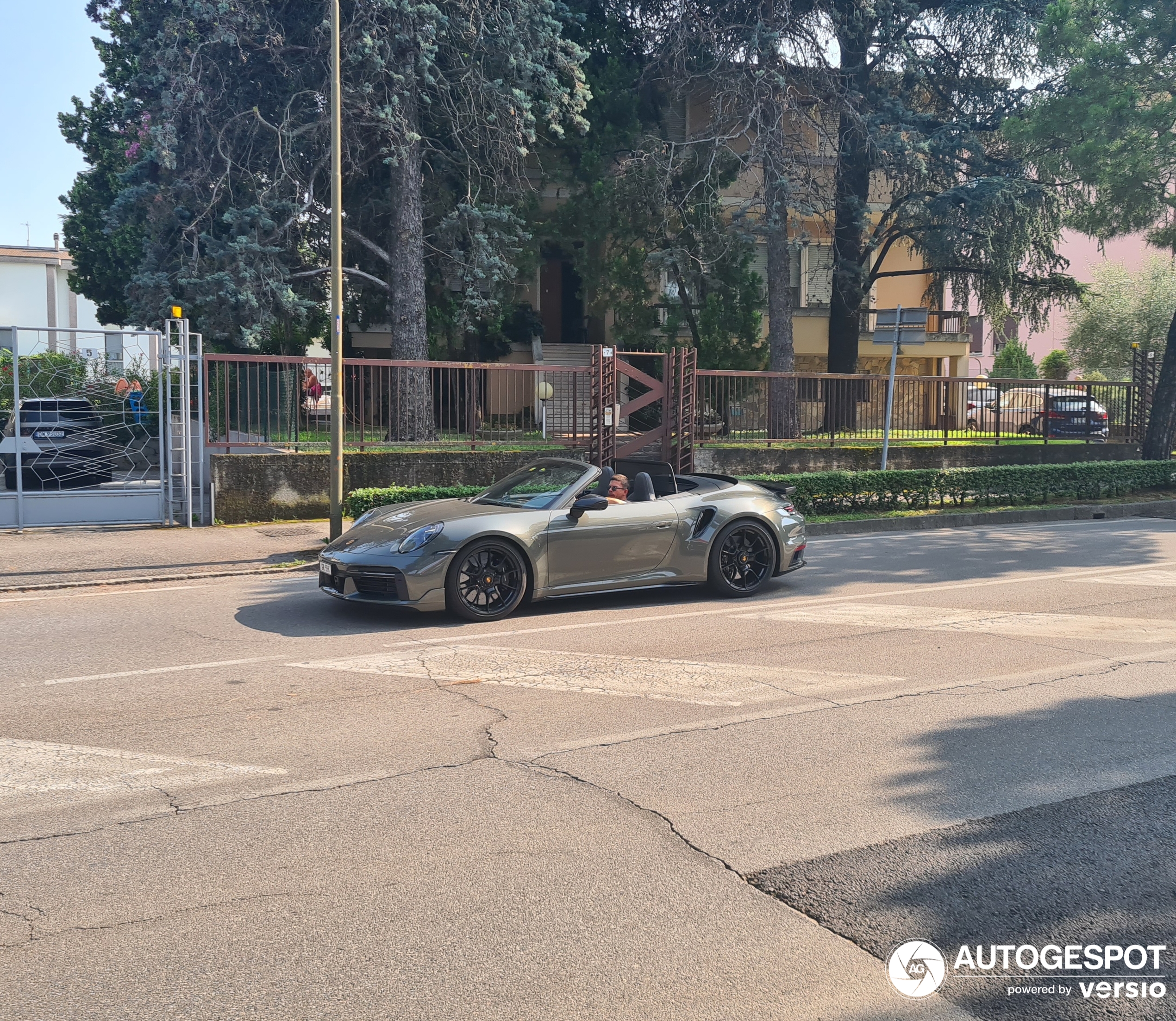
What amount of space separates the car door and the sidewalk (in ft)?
14.4

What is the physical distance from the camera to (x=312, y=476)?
15.6 meters

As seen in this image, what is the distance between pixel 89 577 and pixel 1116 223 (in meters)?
22.6

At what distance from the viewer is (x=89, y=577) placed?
10.9 metres

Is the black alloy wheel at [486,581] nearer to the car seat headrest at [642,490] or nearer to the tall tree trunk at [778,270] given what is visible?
the car seat headrest at [642,490]

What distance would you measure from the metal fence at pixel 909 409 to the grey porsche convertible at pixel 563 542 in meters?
9.09

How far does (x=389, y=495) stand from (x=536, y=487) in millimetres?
5109

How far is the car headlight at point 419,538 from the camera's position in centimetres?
834

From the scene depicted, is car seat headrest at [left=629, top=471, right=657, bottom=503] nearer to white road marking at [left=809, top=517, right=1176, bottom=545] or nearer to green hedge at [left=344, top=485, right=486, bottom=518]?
green hedge at [left=344, top=485, right=486, bottom=518]

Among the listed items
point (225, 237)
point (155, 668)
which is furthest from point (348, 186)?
point (155, 668)

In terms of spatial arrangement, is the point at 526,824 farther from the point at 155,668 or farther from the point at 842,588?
the point at 842,588

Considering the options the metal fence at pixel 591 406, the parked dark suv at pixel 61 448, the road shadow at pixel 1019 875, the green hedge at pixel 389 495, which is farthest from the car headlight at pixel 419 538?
the parked dark suv at pixel 61 448

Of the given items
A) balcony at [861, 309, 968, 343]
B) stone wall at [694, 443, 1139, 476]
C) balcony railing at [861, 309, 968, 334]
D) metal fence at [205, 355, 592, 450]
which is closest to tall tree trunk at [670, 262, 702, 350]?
stone wall at [694, 443, 1139, 476]

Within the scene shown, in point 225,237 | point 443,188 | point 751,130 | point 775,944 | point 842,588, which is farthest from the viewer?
point 751,130

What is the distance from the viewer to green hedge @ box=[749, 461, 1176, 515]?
16.7 m
